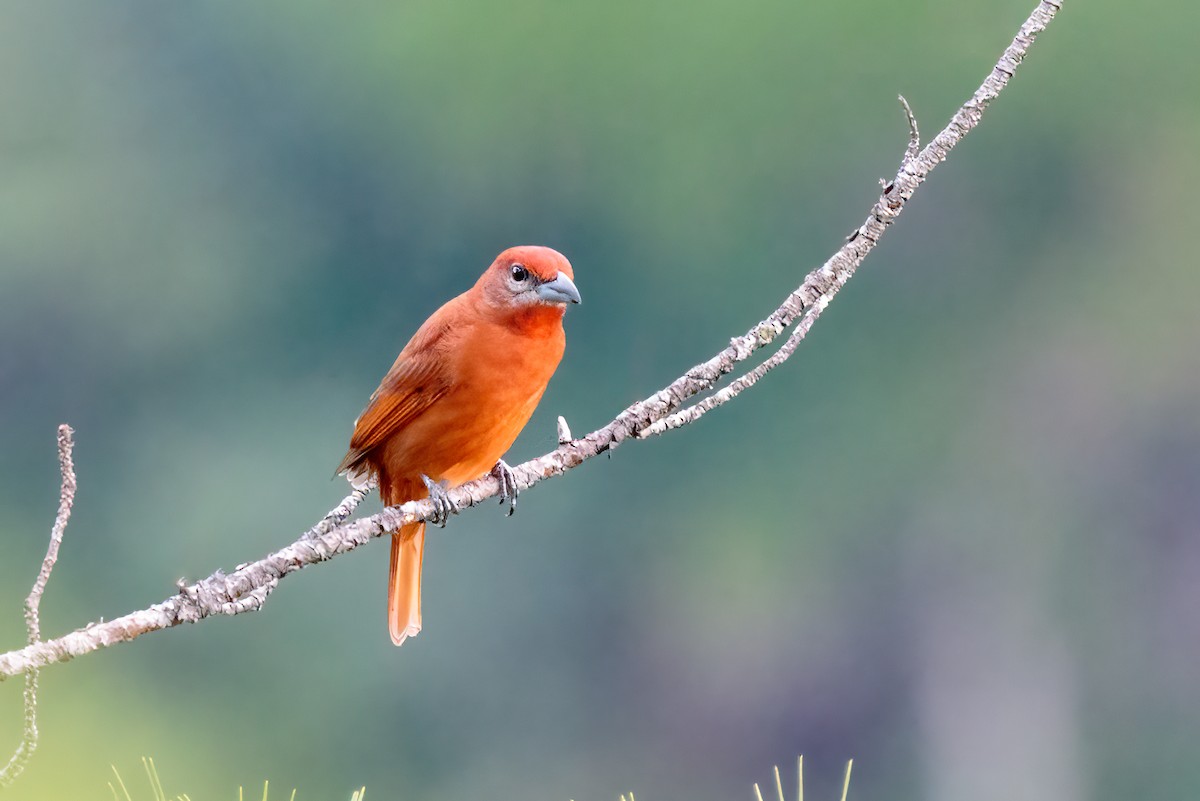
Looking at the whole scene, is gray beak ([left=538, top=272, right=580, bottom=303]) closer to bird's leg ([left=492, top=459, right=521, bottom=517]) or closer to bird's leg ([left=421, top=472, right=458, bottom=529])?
bird's leg ([left=492, top=459, right=521, bottom=517])

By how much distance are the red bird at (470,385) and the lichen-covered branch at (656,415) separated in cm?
50

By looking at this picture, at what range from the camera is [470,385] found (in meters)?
3.13

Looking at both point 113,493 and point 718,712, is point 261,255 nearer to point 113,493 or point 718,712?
point 113,493

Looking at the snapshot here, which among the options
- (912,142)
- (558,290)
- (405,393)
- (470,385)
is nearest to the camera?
(912,142)

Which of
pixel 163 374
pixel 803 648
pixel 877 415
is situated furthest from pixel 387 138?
pixel 803 648

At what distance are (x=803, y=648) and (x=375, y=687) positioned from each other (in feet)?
11.8

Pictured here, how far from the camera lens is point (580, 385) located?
38.4 feet

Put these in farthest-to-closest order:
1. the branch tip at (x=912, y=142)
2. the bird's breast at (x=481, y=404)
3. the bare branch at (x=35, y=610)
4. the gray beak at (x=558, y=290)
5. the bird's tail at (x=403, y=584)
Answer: the bird's tail at (x=403, y=584)
the bird's breast at (x=481, y=404)
the gray beak at (x=558, y=290)
the branch tip at (x=912, y=142)
the bare branch at (x=35, y=610)

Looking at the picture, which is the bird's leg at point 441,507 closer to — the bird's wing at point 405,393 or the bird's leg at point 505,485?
the bird's leg at point 505,485

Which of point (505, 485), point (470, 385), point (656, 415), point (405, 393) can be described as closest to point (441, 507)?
point (505, 485)

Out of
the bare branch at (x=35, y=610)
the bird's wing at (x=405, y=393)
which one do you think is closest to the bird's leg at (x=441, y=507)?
the bird's wing at (x=405, y=393)

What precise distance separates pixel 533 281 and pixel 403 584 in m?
0.91

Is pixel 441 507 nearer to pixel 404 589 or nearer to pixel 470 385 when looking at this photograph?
pixel 470 385

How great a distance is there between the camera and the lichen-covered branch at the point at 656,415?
1.99 m
